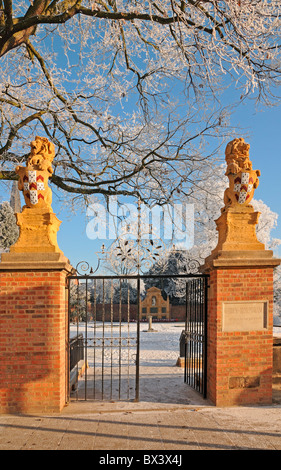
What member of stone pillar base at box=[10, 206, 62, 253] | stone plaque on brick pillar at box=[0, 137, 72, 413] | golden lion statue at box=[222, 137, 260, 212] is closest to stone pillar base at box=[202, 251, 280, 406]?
golden lion statue at box=[222, 137, 260, 212]

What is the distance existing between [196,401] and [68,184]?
23.7 ft

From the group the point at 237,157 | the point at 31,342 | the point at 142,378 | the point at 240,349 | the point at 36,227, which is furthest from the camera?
the point at 142,378

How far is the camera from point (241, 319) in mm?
7070

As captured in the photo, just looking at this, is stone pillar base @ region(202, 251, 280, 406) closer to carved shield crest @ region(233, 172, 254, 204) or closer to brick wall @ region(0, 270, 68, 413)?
carved shield crest @ region(233, 172, 254, 204)

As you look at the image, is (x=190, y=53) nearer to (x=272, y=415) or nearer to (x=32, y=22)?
(x=32, y=22)

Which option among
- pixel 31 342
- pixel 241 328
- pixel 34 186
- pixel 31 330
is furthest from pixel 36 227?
pixel 241 328

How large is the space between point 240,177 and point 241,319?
96.0 inches

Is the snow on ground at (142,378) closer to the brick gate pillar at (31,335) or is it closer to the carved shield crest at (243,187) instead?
the brick gate pillar at (31,335)

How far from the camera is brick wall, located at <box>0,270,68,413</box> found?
6613 millimetres

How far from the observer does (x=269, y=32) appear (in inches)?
262

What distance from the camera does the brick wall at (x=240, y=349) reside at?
695 centimetres

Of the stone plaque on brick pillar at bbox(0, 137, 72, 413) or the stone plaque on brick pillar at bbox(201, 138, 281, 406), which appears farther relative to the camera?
the stone plaque on brick pillar at bbox(201, 138, 281, 406)

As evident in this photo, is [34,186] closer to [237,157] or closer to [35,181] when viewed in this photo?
[35,181]

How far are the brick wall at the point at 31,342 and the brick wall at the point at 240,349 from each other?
2.58 meters
